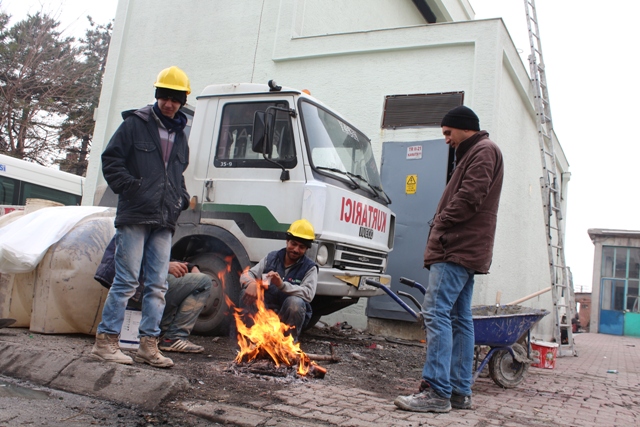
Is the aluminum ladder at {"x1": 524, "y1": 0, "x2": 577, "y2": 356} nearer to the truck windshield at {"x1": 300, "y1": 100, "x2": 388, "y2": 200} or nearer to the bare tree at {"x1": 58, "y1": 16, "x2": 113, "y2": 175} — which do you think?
the truck windshield at {"x1": 300, "y1": 100, "x2": 388, "y2": 200}

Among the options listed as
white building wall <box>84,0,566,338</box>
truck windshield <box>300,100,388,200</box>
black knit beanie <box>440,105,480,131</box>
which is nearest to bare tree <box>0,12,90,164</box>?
white building wall <box>84,0,566,338</box>

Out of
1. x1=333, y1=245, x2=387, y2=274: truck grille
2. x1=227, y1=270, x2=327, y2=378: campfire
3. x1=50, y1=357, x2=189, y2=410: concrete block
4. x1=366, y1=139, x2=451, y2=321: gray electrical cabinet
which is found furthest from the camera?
x1=366, y1=139, x2=451, y2=321: gray electrical cabinet

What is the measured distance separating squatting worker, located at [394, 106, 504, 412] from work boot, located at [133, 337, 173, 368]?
183 cm

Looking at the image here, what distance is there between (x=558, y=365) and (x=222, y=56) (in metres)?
7.92

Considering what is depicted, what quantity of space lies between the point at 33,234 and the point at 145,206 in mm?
1815

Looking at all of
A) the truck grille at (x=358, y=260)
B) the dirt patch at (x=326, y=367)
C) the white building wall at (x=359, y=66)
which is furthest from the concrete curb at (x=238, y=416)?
the white building wall at (x=359, y=66)

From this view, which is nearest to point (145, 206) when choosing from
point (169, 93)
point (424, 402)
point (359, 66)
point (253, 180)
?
point (169, 93)

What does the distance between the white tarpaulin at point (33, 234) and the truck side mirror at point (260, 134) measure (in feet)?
5.70

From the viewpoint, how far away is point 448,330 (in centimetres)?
371

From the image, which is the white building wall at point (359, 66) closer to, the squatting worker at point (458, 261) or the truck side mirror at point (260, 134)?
the truck side mirror at point (260, 134)

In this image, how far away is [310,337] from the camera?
7.05 metres

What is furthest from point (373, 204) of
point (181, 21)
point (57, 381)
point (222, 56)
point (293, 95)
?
point (181, 21)

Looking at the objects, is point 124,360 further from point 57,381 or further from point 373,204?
point 373,204

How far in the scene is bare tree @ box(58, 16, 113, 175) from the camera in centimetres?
1767
